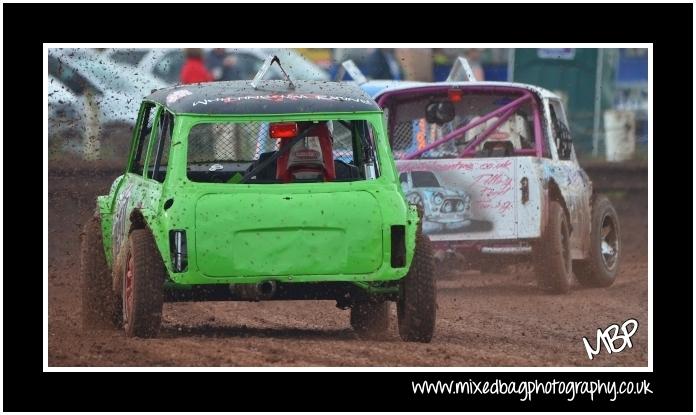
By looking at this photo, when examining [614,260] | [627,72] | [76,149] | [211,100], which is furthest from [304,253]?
[627,72]

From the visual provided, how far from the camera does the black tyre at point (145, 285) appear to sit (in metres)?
9.88

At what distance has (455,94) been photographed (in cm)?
1430

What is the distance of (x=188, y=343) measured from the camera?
10.2 m

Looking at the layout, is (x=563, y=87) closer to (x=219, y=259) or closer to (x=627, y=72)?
(x=627, y=72)

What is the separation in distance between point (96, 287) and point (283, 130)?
177cm

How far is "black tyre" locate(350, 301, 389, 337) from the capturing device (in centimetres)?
1114

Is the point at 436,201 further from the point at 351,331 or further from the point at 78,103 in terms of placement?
the point at 78,103

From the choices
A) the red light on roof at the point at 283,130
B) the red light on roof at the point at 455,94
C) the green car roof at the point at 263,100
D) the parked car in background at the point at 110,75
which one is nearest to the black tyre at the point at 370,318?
the red light on roof at the point at 283,130

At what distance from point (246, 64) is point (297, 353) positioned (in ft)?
45.1

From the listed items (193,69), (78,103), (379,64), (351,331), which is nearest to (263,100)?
(351,331)

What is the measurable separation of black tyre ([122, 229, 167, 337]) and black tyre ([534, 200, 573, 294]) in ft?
16.0

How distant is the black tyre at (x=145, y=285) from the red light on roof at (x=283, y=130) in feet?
3.42

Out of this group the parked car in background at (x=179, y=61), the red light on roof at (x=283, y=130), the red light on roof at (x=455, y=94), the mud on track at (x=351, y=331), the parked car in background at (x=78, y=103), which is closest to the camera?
the mud on track at (x=351, y=331)

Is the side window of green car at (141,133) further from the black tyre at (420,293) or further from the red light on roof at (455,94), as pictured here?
the red light on roof at (455,94)
